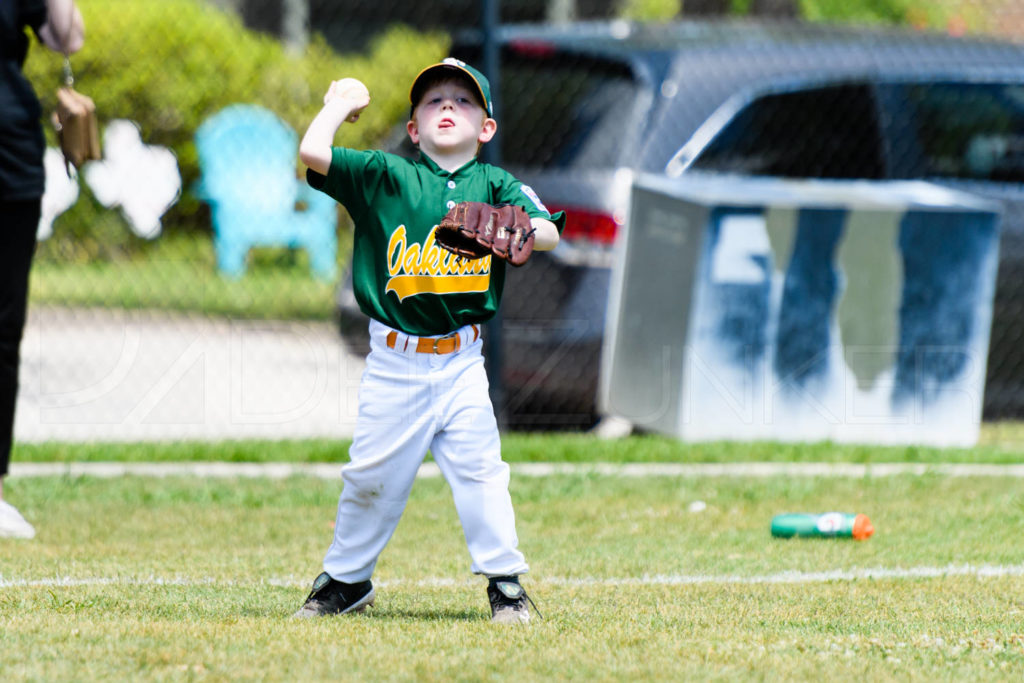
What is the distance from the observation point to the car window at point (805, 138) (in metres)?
7.66

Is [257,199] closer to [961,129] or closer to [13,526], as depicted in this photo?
[961,129]

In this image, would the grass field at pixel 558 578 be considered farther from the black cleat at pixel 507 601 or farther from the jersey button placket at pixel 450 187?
the jersey button placket at pixel 450 187

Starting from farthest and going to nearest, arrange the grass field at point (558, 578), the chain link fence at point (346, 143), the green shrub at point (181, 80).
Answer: the green shrub at point (181, 80) < the chain link fence at point (346, 143) < the grass field at point (558, 578)

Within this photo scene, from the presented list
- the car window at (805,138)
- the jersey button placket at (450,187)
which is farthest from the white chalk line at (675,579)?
the car window at (805,138)

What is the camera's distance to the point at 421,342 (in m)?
4.03

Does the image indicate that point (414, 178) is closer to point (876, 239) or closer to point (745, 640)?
point (745, 640)

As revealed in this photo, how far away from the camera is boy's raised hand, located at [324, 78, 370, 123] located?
4.04 meters

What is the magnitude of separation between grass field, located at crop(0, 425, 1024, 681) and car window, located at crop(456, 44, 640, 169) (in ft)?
4.57

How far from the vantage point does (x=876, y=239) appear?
7.70 meters

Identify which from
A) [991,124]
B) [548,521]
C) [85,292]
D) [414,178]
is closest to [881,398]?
[991,124]

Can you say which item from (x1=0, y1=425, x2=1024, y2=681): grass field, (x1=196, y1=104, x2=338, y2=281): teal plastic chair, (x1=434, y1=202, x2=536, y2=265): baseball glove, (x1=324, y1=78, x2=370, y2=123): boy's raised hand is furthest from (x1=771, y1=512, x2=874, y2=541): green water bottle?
(x1=196, y1=104, x2=338, y2=281): teal plastic chair

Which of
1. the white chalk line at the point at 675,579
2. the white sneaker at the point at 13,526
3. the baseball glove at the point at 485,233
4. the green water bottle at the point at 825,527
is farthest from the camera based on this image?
the green water bottle at the point at 825,527

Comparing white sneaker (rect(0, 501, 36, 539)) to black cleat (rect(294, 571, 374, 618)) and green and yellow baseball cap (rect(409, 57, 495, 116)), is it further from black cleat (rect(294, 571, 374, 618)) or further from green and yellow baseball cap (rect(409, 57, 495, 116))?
green and yellow baseball cap (rect(409, 57, 495, 116))

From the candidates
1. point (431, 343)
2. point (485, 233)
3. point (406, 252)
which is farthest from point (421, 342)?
point (485, 233)
